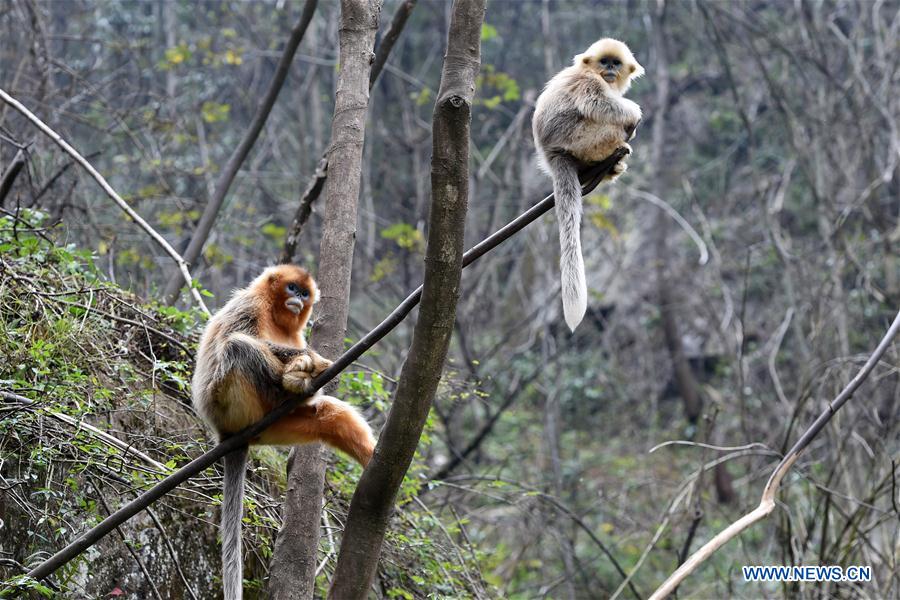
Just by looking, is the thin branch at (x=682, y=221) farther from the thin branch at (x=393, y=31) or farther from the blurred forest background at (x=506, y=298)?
the thin branch at (x=393, y=31)

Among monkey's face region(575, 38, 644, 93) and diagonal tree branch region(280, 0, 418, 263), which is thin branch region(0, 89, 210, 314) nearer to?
diagonal tree branch region(280, 0, 418, 263)

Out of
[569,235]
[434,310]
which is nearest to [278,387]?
[434,310]

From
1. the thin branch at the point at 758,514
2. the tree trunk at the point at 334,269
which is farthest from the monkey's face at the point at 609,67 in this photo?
the thin branch at the point at 758,514

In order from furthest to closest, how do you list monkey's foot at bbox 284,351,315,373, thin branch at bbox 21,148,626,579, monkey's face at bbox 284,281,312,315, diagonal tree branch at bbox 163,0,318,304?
diagonal tree branch at bbox 163,0,318,304 → monkey's face at bbox 284,281,312,315 → monkey's foot at bbox 284,351,315,373 → thin branch at bbox 21,148,626,579

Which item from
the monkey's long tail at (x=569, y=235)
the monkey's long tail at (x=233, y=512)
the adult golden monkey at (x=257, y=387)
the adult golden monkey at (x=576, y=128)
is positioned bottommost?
the monkey's long tail at (x=233, y=512)

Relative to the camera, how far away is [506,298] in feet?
40.0

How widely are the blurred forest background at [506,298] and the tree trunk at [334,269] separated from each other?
55 centimetres

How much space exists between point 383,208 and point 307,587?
9.66 metres

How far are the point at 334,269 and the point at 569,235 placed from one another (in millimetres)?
905

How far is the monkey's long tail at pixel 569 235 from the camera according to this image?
296 cm

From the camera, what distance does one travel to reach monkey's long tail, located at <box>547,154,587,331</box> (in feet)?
9.70

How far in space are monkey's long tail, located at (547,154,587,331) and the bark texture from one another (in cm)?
55

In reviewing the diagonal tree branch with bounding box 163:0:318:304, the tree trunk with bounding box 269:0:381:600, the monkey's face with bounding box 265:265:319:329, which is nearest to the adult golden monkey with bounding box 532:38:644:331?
the tree trunk with bounding box 269:0:381:600

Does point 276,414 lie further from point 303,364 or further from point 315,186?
point 315,186
